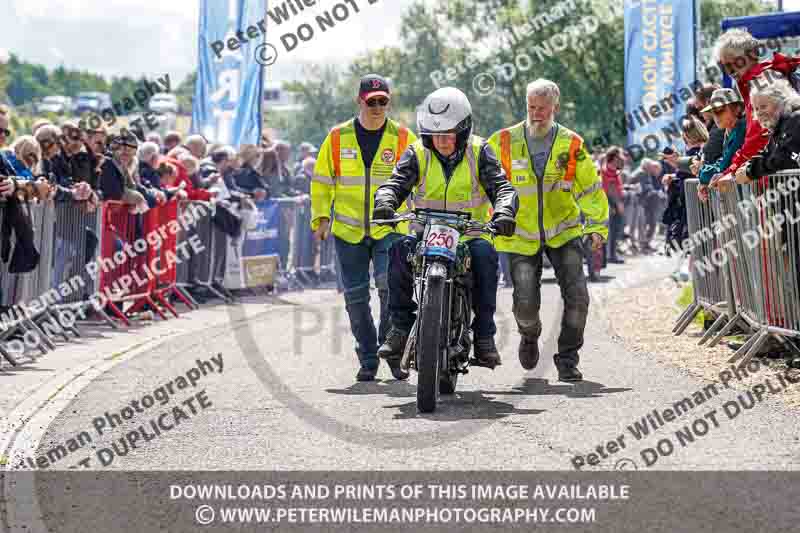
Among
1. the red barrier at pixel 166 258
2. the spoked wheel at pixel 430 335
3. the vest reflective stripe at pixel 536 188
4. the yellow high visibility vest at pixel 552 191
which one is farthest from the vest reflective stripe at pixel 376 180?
the red barrier at pixel 166 258

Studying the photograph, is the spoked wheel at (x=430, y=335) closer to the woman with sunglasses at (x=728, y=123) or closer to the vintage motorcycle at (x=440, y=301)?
the vintage motorcycle at (x=440, y=301)

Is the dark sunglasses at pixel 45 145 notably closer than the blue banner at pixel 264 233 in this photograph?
Yes

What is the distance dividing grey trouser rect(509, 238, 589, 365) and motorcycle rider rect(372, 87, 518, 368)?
3.50ft

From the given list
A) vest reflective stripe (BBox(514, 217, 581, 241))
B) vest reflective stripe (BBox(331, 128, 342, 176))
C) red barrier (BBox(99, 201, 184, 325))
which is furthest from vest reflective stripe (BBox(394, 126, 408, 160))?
red barrier (BBox(99, 201, 184, 325))

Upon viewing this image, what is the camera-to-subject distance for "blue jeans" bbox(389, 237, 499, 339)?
895 cm

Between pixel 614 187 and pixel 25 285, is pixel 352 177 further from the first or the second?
pixel 614 187

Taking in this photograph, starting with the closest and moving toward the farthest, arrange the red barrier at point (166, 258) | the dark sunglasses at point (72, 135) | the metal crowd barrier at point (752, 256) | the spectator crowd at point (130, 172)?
the metal crowd barrier at point (752, 256) → the spectator crowd at point (130, 172) → the dark sunglasses at point (72, 135) → the red barrier at point (166, 258)

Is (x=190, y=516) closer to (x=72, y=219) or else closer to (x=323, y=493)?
(x=323, y=493)

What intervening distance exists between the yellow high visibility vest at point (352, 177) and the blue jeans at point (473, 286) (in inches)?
52.6

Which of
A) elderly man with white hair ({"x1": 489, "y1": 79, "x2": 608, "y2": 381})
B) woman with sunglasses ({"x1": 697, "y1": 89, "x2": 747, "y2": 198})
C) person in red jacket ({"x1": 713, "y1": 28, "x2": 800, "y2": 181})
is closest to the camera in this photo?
elderly man with white hair ({"x1": 489, "y1": 79, "x2": 608, "y2": 381})

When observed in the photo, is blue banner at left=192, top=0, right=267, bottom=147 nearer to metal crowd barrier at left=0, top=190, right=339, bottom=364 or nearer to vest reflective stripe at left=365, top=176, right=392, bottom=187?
metal crowd barrier at left=0, top=190, right=339, bottom=364

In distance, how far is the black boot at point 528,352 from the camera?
10.3 metres

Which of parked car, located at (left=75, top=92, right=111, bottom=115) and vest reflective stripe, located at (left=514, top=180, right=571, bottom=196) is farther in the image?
parked car, located at (left=75, top=92, right=111, bottom=115)

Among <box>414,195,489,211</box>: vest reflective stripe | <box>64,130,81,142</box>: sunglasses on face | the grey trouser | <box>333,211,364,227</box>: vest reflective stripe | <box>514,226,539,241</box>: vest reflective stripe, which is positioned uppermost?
<box>64,130,81,142</box>: sunglasses on face
